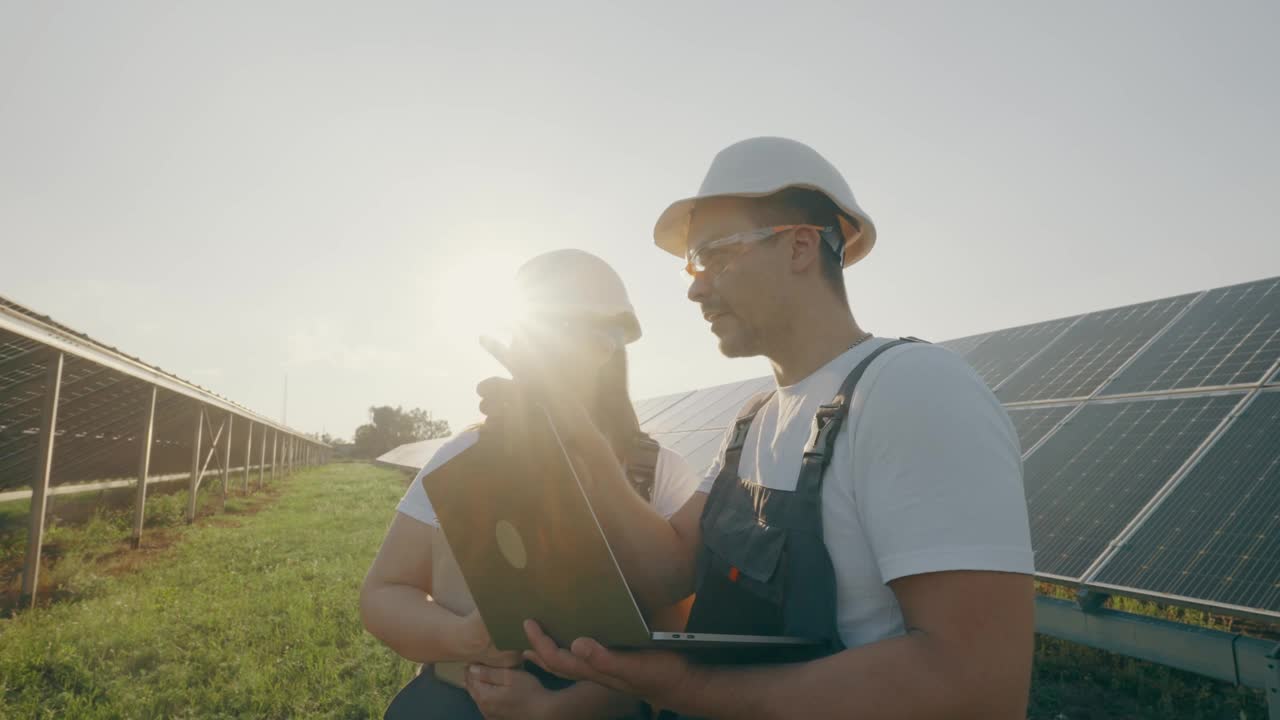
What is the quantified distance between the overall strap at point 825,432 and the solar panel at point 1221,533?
354 cm

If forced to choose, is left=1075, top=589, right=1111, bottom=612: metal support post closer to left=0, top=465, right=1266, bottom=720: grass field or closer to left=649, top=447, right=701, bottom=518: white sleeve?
left=0, top=465, right=1266, bottom=720: grass field

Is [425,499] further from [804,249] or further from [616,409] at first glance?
[804,249]

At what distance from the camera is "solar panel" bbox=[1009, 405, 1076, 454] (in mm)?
6605

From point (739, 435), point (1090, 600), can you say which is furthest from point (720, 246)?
point (1090, 600)

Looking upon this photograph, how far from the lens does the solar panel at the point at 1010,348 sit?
9.24m

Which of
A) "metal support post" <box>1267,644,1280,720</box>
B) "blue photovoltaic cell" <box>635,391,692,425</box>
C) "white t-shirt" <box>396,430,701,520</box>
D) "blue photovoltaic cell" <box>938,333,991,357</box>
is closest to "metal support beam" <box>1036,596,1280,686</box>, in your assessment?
"metal support post" <box>1267,644,1280,720</box>

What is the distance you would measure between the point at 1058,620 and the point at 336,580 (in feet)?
27.4

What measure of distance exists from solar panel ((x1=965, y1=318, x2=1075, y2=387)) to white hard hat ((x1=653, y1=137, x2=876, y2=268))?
7.75 m

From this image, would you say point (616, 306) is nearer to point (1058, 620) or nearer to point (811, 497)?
point (811, 497)

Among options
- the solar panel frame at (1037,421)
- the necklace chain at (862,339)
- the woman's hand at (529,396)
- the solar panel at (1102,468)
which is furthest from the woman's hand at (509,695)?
the solar panel frame at (1037,421)

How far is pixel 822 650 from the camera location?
5.07 feet

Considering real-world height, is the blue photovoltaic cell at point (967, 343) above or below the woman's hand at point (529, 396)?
above

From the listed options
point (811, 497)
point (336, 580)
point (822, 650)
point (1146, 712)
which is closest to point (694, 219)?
point (811, 497)

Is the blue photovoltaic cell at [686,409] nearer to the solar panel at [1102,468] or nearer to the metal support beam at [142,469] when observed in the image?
the solar panel at [1102,468]
